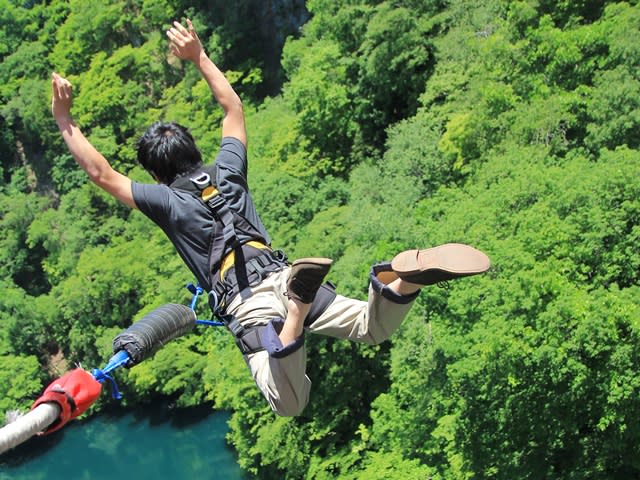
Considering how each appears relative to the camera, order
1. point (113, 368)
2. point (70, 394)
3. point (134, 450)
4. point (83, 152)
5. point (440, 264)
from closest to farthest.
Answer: point (70, 394), point (113, 368), point (440, 264), point (83, 152), point (134, 450)

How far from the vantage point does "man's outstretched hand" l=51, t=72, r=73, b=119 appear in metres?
3.83

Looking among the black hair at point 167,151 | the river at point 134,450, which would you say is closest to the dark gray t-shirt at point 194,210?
the black hair at point 167,151

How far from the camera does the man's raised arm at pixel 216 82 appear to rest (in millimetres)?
4320

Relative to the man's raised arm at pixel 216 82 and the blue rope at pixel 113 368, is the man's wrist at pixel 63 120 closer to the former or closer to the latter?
the man's raised arm at pixel 216 82

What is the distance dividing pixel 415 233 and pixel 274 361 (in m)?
11.0

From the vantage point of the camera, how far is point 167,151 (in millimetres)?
3912

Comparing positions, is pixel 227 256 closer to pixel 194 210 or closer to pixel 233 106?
pixel 194 210

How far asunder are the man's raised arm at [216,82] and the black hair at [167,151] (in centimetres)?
38

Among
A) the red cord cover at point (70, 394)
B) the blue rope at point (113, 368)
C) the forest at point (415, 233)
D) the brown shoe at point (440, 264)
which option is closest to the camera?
the red cord cover at point (70, 394)

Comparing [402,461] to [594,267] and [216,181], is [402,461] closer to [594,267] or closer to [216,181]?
[594,267]

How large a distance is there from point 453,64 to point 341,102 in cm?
449

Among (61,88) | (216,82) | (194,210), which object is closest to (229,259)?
(194,210)

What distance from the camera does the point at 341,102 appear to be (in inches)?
876

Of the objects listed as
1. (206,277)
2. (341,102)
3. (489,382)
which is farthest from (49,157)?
(206,277)
